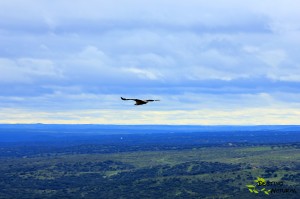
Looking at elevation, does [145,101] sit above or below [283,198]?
above

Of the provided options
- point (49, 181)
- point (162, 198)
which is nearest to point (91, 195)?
point (162, 198)

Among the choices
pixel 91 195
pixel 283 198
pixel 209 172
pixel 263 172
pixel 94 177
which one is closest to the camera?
pixel 283 198

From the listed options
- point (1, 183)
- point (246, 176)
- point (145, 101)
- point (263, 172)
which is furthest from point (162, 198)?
point (145, 101)

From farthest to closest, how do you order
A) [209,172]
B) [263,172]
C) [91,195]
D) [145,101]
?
[209,172]
[263,172]
[91,195]
[145,101]

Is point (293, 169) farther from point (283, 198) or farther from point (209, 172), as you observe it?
point (283, 198)

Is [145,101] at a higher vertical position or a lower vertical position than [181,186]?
higher

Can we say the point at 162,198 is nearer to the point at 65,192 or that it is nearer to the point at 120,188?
the point at 120,188

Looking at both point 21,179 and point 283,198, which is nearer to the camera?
point 283,198

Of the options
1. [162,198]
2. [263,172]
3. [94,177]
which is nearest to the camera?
[162,198]

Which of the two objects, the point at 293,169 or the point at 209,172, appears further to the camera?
the point at 209,172

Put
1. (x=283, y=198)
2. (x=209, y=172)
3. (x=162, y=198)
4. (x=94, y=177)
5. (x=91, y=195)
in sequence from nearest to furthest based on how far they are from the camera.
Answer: (x=283, y=198), (x=162, y=198), (x=91, y=195), (x=209, y=172), (x=94, y=177)
